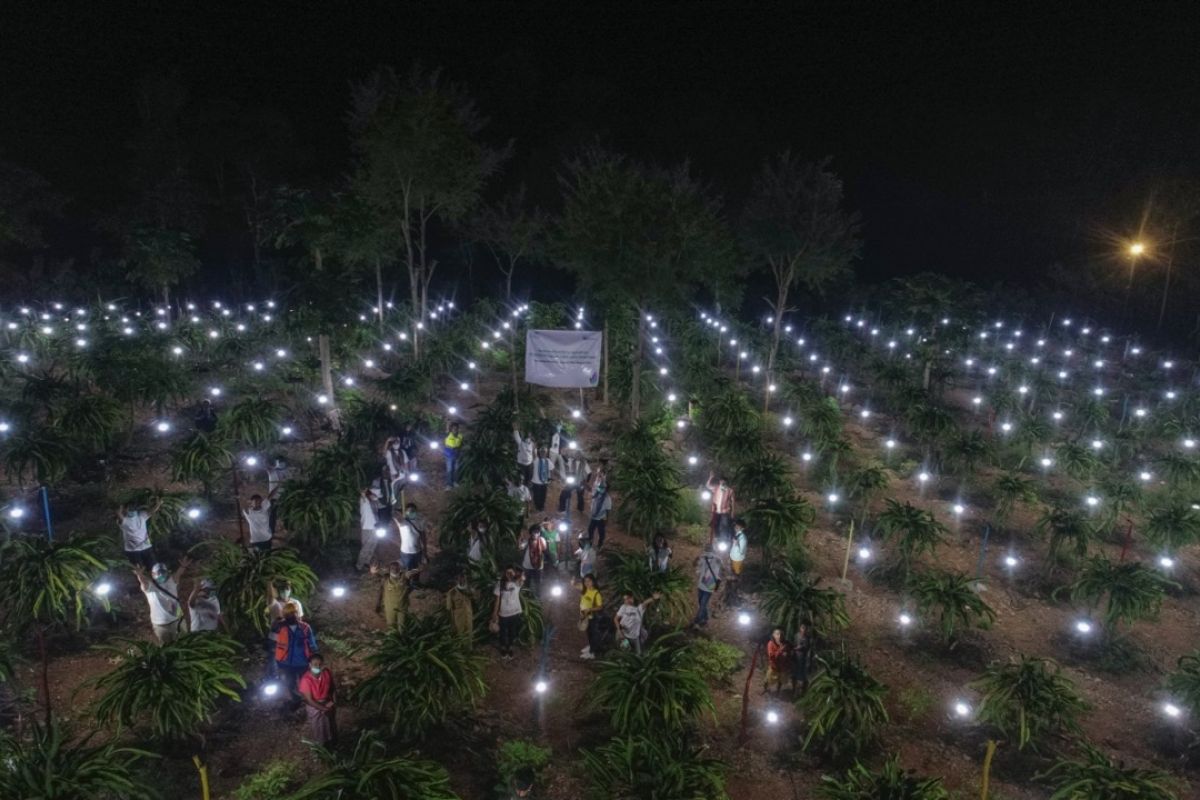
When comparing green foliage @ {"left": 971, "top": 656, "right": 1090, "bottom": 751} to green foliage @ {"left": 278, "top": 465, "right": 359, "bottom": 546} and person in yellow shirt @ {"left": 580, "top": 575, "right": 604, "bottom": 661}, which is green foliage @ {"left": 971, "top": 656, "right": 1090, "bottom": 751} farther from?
green foliage @ {"left": 278, "top": 465, "right": 359, "bottom": 546}

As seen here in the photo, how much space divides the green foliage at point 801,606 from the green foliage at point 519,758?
4.19 m

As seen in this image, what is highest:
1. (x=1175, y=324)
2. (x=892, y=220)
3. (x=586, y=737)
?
(x=892, y=220)

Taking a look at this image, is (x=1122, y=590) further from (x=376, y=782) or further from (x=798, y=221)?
(x=798, y=221)

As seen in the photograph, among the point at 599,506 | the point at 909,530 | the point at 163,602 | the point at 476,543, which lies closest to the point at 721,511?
the point at 599,506

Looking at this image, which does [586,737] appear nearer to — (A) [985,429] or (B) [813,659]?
(B) [813,659]

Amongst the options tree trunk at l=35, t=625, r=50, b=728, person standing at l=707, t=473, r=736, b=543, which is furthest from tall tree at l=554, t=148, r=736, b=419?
tree trunk at l=35, t=625, r=50, b=728

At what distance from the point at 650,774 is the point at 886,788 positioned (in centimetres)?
239

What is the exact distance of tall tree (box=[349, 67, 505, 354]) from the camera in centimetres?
2194

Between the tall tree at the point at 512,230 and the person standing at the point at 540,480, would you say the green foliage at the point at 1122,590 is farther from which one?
the tall tree at the point at 512,230

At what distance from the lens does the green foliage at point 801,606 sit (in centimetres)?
1108

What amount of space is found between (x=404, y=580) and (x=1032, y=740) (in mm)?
8727

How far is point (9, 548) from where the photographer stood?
10906 millimetres

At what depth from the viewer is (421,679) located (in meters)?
8.81

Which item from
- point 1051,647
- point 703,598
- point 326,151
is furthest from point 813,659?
point 326,151
